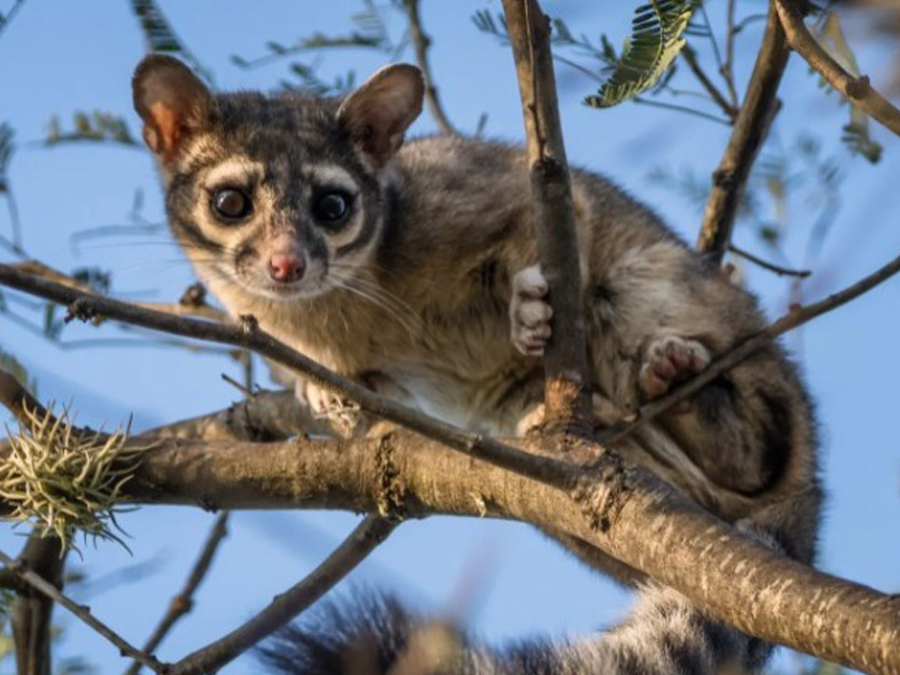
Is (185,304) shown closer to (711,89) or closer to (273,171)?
(273,171)

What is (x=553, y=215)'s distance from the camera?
3.68 metres

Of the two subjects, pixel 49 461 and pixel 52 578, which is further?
pixel 52 578

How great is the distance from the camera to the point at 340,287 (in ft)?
16.5

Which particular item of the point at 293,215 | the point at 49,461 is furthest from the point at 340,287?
the point at 49,461

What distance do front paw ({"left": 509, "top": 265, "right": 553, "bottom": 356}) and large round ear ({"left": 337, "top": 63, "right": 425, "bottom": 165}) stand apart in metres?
1.00

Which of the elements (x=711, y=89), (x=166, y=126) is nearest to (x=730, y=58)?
(x=711, y=89)

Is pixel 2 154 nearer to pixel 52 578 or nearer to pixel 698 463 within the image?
pixel 52 578

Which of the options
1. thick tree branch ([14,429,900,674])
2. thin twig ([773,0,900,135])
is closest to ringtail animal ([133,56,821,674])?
thick tree branch ([14,429,900,674])

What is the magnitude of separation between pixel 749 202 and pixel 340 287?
5.60 feet

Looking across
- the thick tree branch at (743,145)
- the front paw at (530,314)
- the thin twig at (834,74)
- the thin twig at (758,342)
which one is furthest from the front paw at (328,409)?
the thin twig at (834,74)

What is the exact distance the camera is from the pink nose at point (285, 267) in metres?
4.61

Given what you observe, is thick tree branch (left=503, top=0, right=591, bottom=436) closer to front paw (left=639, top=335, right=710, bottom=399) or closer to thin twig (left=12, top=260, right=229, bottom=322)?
front paw (left=639, top=335, right=710, bottom=399)

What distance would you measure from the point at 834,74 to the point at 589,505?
103 centimetres

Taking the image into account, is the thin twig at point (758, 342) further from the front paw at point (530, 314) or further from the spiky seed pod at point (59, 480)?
the spiky seed pod at point (59, 480)
